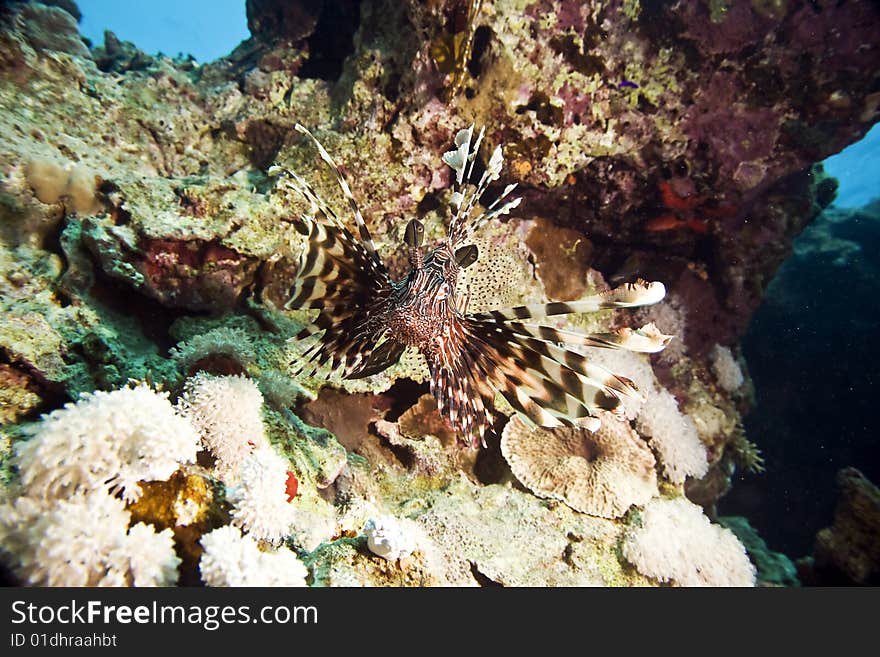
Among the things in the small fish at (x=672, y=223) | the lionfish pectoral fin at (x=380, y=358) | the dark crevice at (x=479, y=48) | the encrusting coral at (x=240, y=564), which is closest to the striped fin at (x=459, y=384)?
the lionfish pectoral fin at (x=380, y=358)

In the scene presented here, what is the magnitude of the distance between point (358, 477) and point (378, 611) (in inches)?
62.7

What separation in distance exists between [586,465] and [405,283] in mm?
2509

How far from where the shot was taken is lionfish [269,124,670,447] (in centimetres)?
255

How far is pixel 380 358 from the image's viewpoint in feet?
10.00

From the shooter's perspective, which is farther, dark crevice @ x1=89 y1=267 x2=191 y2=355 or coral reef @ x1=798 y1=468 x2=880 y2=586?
coral reef @ x1=798 y1=468 x2=880 y2=586

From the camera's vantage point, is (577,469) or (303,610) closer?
(303,610)

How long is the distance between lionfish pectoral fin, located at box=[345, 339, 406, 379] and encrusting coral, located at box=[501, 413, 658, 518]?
165 cm

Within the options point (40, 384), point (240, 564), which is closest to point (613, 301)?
point (240, 564)

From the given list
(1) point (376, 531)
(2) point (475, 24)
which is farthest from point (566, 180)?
(1) point (376, 531)

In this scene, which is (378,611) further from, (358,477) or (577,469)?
(577,469)

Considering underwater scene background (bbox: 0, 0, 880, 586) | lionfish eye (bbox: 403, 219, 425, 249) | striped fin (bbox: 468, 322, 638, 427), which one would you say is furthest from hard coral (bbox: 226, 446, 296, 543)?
lionfish eye (bbox: 403, 219, 425, 249)

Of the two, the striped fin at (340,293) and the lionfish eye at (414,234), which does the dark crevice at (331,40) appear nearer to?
the lionfish eye at (414,234)

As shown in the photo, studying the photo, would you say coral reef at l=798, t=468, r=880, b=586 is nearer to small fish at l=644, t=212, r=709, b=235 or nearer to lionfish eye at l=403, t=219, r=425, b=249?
small fish at l=644, t=212, r=709, b=235

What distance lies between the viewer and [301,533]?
2.58m
